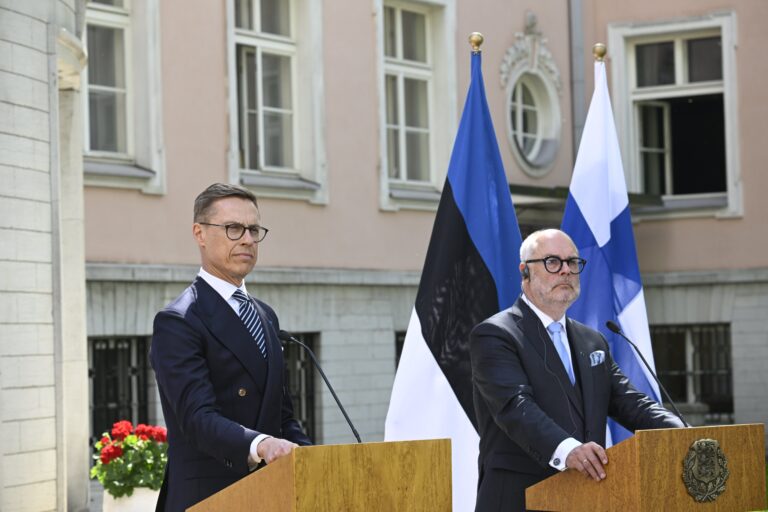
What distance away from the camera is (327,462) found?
4.01m

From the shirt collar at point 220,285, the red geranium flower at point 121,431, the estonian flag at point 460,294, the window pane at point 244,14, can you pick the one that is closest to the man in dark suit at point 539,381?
the shirt collar at point 220,285

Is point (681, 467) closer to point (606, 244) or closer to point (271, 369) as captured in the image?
point (271, 369)

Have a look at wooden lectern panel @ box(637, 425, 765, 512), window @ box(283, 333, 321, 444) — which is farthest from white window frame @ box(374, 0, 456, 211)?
wooden lectern panel @ box(637, 425, 765, 512)

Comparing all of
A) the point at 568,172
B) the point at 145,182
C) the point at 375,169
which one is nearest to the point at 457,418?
the point at 145,182

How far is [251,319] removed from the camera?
4707 mm

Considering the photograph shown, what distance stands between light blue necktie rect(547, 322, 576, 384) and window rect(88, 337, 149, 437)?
8.29 meters

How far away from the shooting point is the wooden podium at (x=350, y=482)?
13.0 feet

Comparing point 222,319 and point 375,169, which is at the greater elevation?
point 375,169

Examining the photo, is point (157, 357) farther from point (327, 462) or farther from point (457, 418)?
point (457, 418)

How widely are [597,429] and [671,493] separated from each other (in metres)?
0.69

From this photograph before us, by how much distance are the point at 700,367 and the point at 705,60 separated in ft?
11.8

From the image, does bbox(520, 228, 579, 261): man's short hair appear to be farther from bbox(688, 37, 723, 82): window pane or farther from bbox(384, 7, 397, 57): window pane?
bbox(688, 37, 723, 82): window pane

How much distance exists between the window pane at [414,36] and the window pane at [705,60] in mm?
3845

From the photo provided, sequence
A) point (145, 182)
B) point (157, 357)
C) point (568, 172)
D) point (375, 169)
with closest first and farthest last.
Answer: point (157, 357)
point (145, 182)
point (375, 169)
point (568, 172)
